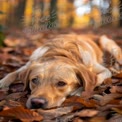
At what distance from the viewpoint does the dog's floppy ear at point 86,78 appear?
200 inches

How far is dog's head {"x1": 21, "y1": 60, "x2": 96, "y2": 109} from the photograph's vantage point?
4520mm

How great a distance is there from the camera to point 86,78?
513cm

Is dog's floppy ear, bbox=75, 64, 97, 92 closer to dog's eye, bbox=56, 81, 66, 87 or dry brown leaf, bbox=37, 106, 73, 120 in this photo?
dog's eye, bbox=56, 81, 66, 87

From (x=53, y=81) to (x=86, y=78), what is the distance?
1.60ft

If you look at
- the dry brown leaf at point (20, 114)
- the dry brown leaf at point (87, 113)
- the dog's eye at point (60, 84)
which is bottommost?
the dry brown leaf at point (87, 113)

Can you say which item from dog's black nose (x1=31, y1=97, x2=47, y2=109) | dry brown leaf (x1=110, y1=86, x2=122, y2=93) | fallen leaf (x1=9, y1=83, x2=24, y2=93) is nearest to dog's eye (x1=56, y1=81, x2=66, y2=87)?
dog's black nose (x1=31, y1=97, x2=47, y2=109)

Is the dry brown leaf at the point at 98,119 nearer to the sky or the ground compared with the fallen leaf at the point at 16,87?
nearer to the ground

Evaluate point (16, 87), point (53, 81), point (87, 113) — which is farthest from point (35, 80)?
point (87, 113)

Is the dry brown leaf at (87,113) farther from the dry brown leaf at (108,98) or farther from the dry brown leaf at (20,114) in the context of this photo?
the dry brown leaf at (20,114)

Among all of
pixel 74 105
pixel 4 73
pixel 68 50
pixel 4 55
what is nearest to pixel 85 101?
pixel 74 105

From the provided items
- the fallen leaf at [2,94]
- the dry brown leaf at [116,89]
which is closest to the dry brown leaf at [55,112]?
the dry brown leaf at [116,89]

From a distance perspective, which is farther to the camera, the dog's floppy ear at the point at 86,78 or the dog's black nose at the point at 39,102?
the dog's floppy ear at the point at 86,78

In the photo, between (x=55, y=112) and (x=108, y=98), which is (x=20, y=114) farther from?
(x=108, y=98)

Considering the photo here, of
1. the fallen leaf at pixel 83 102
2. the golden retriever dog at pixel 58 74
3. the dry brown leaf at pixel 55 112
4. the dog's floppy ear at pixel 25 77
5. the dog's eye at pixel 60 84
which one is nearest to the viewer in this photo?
the dry brown leaf at pixel 55 112
